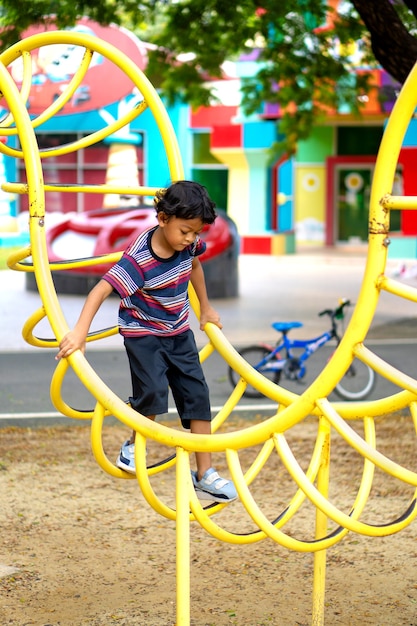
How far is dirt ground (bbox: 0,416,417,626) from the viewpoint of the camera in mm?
3652

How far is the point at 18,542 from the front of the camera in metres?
4.39

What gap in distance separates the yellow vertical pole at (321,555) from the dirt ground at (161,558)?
0.81 feet

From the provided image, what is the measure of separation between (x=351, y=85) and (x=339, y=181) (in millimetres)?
11288

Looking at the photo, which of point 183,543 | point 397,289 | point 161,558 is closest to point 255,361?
point 161,558

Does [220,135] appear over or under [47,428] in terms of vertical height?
over

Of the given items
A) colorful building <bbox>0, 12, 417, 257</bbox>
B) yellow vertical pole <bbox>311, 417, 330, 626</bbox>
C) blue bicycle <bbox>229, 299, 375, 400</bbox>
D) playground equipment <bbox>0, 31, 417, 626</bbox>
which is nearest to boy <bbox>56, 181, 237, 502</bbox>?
playground equipment <bbox>0, 31, 417, 626</bbox>

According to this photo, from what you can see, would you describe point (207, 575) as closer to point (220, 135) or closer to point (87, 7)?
point (87, 7)

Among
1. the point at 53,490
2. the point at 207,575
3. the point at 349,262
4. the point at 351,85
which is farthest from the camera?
the point at 349,262

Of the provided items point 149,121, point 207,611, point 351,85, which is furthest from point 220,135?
point 207,611

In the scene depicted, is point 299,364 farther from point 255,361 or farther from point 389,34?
point 389,34

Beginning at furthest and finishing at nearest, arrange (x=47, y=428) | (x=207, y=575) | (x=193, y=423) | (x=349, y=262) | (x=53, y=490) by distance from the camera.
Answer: (x=349, y=262), (x=47, y=428), (x=53, y=490), (x=207, y=575), (x=193, y=423)

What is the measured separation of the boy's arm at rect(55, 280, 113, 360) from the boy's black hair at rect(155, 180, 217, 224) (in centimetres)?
33

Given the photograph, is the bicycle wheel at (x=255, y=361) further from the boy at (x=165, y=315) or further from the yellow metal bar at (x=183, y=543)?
the yellow metal bar at (x=183, y=543)

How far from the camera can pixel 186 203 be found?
2977 mm
